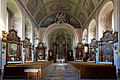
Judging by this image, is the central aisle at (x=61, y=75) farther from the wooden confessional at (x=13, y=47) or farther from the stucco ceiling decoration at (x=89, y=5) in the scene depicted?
the stucco ceiling decoration at (x=89, y=5)

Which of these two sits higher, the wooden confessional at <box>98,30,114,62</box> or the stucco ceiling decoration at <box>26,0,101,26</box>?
the stucco ceiling decoration at <box>26,0,101,26</box>

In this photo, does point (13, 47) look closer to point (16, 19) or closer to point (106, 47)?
point (16, 19)

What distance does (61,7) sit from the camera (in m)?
28.7

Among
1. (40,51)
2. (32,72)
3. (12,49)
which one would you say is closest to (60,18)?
(40,51)

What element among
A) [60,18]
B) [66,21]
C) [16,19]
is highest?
[60,18]

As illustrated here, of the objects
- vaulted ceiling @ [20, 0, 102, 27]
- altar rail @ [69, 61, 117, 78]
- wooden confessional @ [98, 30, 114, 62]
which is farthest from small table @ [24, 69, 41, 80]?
vaulted ceiling @ [20, 0, 102, 27]

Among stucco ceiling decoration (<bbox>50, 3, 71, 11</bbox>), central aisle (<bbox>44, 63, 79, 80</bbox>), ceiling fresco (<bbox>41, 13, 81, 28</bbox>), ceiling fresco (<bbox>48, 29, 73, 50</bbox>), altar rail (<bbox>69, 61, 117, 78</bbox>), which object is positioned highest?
stucco ceiling decoration (<bbox>50, 3, 71, 11</bbox>)

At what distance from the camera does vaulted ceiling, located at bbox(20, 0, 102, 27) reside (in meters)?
21.2

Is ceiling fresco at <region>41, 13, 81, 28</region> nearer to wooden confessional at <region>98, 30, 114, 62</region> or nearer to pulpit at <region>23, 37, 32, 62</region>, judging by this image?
pulpit at <region>23, 37, 32, 62</region>

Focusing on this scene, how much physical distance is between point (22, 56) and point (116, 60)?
9.79 meters

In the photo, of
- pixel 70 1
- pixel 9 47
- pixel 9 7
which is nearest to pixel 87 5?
pixel 70 1

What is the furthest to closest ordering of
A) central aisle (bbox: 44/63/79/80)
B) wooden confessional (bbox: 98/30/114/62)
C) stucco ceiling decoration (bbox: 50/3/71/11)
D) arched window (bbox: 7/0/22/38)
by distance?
stucco ceiling decoration (bbox: 50/3/71/11)
arched window (bbox: 7/0/22/38)
wooden confessional (bbox: 98/30/114/62)
central aisle (bbox: 44/63/79/80)

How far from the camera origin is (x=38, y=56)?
1118 inches

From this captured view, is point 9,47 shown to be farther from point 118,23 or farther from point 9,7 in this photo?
point 118,23
